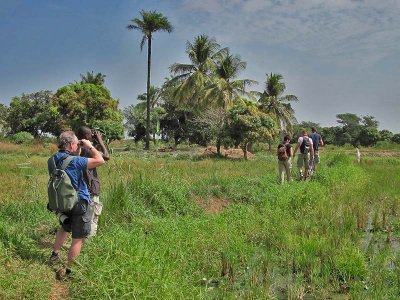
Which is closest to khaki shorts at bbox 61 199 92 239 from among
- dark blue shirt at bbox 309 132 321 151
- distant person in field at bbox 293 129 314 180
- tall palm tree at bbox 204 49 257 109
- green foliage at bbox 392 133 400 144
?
distant person in field at bbox 293 129 314 180

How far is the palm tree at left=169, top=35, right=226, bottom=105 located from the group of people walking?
18.6 metres

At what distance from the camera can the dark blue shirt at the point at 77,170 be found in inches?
176

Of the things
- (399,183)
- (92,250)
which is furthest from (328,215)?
(399,183)

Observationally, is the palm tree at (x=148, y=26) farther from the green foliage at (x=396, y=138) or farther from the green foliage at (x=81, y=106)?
the green foliage at (x=396, y=138)

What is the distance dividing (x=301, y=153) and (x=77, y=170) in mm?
9603

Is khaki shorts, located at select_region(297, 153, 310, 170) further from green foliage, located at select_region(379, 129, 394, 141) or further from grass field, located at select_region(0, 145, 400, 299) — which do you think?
green foliage, located at select_region(379, 129, 394, 141)

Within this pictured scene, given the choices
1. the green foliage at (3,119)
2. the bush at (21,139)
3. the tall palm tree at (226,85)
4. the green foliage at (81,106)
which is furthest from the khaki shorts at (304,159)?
the green foliage at (3,119)

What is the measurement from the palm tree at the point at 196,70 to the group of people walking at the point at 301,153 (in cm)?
1860

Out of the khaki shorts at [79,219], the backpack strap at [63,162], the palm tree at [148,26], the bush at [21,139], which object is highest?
the palm tree at [148,26]

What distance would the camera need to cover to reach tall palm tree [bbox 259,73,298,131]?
38.2 metres

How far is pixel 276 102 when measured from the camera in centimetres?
3844

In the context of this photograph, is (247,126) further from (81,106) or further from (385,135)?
(385,135)

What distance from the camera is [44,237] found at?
19.9ft

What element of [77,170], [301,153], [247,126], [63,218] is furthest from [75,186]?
[247,126]
